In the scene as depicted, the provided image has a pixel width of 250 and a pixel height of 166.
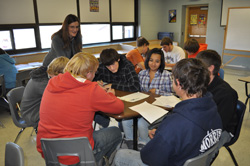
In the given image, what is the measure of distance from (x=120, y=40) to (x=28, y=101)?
4.86 meters

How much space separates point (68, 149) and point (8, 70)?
2.50 m

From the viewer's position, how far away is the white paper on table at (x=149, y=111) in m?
1.68

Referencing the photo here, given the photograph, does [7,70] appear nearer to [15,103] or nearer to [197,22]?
[15,103]

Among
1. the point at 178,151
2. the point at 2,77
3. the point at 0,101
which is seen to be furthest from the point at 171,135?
the point at 0,101

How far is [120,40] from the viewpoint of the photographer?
21.8 feet

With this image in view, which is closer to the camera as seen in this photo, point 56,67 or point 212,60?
point 212,60

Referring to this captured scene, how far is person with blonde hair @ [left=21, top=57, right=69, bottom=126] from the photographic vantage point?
1.94 metres

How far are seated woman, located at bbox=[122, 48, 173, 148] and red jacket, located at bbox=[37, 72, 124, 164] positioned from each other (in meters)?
0.97

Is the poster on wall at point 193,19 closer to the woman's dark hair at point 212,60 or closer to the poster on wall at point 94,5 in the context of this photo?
the poster on wall at point 94,5

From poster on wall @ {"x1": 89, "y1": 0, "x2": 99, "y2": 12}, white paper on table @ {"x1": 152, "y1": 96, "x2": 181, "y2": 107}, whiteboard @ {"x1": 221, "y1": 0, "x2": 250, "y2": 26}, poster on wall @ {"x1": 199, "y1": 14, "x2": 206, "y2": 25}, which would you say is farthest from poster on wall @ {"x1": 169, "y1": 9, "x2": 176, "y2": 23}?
white paper on table @ {"x1": 152, "y1": 96, "x2": 181, "y2": 107}

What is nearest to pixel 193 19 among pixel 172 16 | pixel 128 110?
pixel 172 16

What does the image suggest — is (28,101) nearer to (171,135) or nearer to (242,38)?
(171,135)

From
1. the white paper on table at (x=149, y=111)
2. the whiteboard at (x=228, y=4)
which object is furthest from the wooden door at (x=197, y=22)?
the white paper on table at (x=149, y=111)

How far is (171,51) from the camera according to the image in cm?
421
